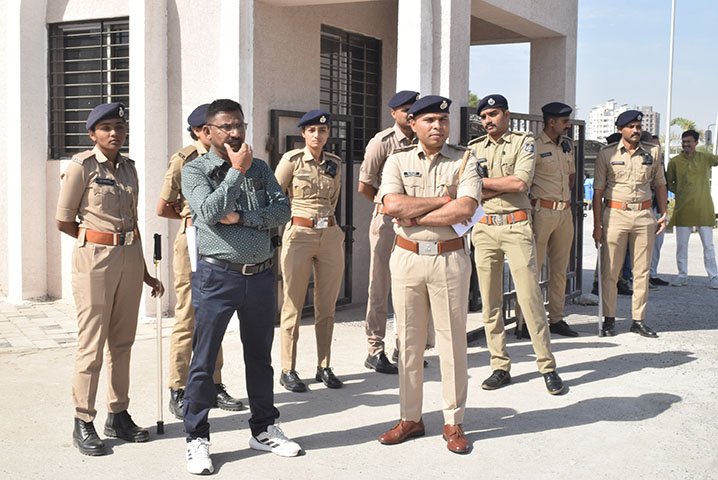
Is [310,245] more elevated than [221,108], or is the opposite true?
[221,108]

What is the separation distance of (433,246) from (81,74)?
6284 millimetres

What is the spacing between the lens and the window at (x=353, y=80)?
10000 mm

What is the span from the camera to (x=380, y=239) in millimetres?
7145

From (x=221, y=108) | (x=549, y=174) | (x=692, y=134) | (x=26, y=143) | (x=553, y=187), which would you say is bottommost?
(x=553, y=187)

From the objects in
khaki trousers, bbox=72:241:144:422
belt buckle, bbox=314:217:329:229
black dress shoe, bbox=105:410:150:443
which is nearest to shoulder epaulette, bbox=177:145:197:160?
khaki trousers, bbox=72:241:144:422

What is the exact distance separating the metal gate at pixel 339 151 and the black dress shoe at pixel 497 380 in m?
2.72

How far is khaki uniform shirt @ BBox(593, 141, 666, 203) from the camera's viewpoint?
27.9ft

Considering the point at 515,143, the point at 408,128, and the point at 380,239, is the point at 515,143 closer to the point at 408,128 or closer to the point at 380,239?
the point at 408,128

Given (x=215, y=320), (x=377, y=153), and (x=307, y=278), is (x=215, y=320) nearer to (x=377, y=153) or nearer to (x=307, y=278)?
(x=307, y=278)

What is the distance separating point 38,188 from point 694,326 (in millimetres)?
7425

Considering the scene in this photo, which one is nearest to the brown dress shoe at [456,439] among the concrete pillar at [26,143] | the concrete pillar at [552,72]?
the concrete pillar at [26,143]

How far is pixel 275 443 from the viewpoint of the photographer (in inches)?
201

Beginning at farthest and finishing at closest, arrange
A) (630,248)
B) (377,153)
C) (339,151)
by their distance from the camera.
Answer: (339,151) < (630,248) < (377,153)

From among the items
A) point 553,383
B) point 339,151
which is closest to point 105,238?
point 553,383
